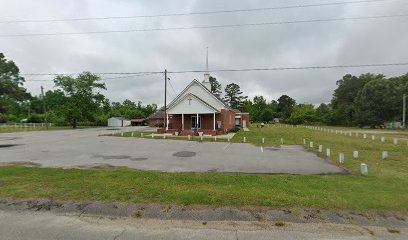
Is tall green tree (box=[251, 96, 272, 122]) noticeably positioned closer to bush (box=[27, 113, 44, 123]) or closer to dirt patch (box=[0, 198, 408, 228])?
bush (box=[27, 113, 44, 123])

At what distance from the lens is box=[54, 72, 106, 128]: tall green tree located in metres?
51.8

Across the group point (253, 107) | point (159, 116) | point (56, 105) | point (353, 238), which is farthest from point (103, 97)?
point (353, 238)

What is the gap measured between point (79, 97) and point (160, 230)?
57.1m

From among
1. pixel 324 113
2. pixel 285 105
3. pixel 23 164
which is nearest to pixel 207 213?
pixel 23 164

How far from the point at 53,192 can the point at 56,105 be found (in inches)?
2178

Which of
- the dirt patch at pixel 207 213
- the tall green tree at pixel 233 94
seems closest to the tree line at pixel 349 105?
the tall green tree at pixel 233 94

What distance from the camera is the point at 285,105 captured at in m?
99.0

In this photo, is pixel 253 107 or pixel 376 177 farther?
pixel 253 107

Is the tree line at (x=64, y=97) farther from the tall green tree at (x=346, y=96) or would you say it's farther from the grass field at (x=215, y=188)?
the tall green tree at (x=346, y=96)

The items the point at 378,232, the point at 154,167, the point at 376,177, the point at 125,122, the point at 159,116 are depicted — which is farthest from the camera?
the point at 125,122

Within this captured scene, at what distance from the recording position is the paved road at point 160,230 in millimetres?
4379

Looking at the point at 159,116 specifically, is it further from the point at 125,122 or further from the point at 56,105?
the point at 56,105

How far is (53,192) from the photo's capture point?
668cm

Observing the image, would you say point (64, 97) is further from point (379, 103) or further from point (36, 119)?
point (379, 103)
